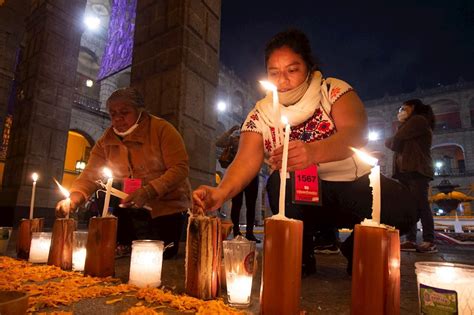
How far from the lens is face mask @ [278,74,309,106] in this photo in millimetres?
1907

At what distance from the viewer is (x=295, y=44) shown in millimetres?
1905

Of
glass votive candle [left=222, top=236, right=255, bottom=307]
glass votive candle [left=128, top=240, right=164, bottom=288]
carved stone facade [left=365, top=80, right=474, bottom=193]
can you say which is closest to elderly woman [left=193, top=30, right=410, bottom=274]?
glass votive candle [left=222, top=236, right=255, bottom=307]

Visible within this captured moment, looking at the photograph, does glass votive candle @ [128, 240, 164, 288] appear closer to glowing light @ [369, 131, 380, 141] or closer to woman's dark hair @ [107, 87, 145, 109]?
woman's dark hair @ [107, 87, 145, 109]

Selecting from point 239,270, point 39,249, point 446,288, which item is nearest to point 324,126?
point 239,270

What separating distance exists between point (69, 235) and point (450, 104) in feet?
120

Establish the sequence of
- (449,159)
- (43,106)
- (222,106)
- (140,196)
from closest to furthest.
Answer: (140,196) → (43,106) → (222,106) → (449,159)

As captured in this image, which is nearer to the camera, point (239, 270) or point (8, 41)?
point (239, 270)

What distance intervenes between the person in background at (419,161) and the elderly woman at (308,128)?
2.35 m

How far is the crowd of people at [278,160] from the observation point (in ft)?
5.58

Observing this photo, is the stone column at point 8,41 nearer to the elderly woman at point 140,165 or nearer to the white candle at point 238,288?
the elderly woman at point 140,165

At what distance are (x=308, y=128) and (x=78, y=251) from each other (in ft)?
5.71

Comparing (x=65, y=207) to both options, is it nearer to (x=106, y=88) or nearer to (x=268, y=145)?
(x=268, y=145)

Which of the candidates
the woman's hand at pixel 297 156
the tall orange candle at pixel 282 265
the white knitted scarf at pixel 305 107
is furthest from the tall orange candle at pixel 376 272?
the white knitted scarf at pixel 305 107

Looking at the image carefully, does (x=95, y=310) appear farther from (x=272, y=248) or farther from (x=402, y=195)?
(x=402, y=195)
